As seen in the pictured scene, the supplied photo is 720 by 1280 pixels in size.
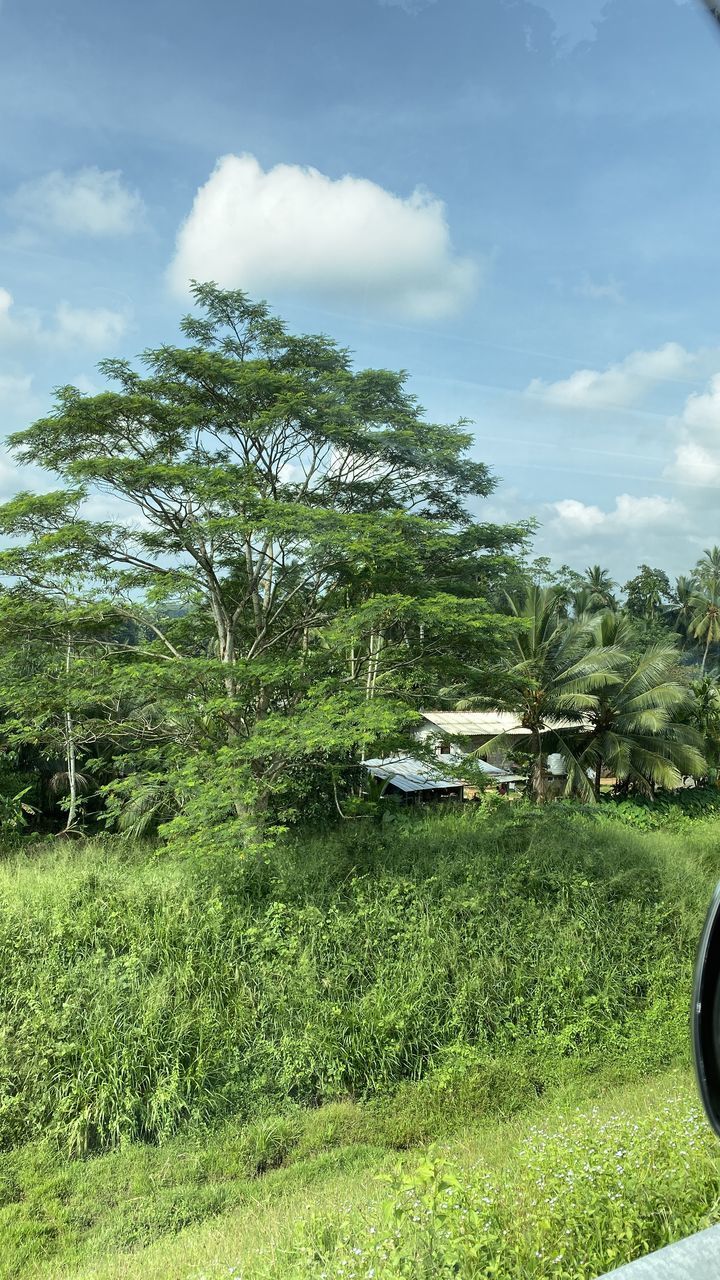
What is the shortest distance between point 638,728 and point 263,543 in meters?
8.31

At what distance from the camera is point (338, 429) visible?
27.1 feet

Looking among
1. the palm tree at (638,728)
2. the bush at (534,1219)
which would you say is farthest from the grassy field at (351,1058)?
the palm tree at (638,728)

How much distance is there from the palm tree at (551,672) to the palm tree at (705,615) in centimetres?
157

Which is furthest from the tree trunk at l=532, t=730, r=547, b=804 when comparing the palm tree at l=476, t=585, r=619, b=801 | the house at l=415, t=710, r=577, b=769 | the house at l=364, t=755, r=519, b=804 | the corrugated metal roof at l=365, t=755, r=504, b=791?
the corrugated metal roof at l=365, t=755, r=504, b=791

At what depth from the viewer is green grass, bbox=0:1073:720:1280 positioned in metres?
2.40

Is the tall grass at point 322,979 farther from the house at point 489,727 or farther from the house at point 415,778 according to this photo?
the house at point 489,727

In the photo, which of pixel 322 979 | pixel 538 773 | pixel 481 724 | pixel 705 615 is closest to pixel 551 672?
pixel 538 773

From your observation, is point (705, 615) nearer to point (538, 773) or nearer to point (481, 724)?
point (538, 773)

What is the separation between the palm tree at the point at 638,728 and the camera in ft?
46.5

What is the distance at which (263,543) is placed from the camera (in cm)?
871

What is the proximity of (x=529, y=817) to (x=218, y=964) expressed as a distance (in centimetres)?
409

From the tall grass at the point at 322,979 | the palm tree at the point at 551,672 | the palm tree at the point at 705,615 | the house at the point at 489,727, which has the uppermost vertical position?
the palm tree at the point at 705,615

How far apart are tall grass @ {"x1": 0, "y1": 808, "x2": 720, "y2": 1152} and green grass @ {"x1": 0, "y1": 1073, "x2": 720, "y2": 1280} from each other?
408 mm

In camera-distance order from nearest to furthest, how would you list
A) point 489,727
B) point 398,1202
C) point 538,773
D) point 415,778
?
point 398,1202 → point 415,778 → point 538,773 → point 489,727
